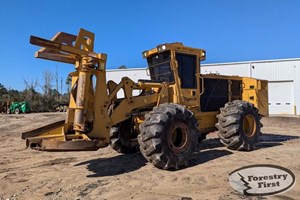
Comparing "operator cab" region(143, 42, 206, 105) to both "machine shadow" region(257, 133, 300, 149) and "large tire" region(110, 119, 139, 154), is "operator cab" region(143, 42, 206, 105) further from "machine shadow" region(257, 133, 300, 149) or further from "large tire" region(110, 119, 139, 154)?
"machine shadow" region(257, 133, 300, 149)

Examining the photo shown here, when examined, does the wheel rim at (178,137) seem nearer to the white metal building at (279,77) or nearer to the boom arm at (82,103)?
the boom arm at (82,103)

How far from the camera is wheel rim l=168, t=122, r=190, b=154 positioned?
274 inches

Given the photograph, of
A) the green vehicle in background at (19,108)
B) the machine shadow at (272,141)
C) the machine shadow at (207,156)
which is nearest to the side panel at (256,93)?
the machine shadow at (272,141)

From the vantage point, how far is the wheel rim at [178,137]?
695 centimetres

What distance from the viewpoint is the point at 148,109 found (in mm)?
8367

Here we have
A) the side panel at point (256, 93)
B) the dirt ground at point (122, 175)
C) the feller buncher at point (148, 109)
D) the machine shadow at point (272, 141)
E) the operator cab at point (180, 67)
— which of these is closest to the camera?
the dirt ground at point (122, 175)

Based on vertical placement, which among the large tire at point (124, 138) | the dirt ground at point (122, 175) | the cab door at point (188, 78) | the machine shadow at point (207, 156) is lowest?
the dirt ground at point (122, 175)

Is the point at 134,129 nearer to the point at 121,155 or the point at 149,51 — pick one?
the point at 121,155

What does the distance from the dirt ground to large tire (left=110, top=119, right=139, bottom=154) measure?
240 millimetres

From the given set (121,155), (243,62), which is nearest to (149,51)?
(121,155)

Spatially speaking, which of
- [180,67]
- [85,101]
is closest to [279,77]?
[180,67]

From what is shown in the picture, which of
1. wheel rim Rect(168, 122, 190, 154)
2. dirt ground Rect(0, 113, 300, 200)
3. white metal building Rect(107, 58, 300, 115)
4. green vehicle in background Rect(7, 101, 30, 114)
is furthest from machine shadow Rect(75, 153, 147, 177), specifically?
green vehicle in background Rect(7, 101, 30, 114)

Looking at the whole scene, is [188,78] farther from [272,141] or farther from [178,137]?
[272,141]

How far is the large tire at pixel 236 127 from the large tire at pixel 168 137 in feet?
5.54
